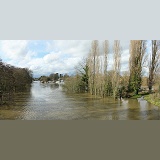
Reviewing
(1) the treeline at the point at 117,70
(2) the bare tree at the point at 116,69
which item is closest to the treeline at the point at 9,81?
(1) the treeline at the point at 117,70

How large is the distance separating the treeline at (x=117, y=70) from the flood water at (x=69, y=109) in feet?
2.58

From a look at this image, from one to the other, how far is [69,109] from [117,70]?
315 centimetres

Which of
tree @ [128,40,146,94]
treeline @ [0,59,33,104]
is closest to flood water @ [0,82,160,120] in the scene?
treeline @ [0,59,33,104]

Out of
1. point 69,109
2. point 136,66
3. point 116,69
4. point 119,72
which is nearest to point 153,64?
point 136,66

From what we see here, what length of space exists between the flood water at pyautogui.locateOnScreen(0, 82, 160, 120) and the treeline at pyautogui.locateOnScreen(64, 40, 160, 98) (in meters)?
0.79

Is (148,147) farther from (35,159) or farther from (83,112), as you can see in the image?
(83,112)

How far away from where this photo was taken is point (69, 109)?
7707mm

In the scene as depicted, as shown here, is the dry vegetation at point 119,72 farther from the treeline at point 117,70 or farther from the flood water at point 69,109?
the flood water at point 69,109

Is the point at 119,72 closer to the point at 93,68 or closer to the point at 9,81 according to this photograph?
the point at 93,68

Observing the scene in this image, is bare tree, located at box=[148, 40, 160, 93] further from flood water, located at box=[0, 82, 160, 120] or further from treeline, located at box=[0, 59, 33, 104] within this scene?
treeline, located at box=[0, 59, 33, 104]

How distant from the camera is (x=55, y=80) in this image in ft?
30.6

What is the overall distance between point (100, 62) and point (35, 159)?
281 inches

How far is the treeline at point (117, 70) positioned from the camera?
31.8 feet

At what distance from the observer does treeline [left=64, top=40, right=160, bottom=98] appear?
31.8 ft
